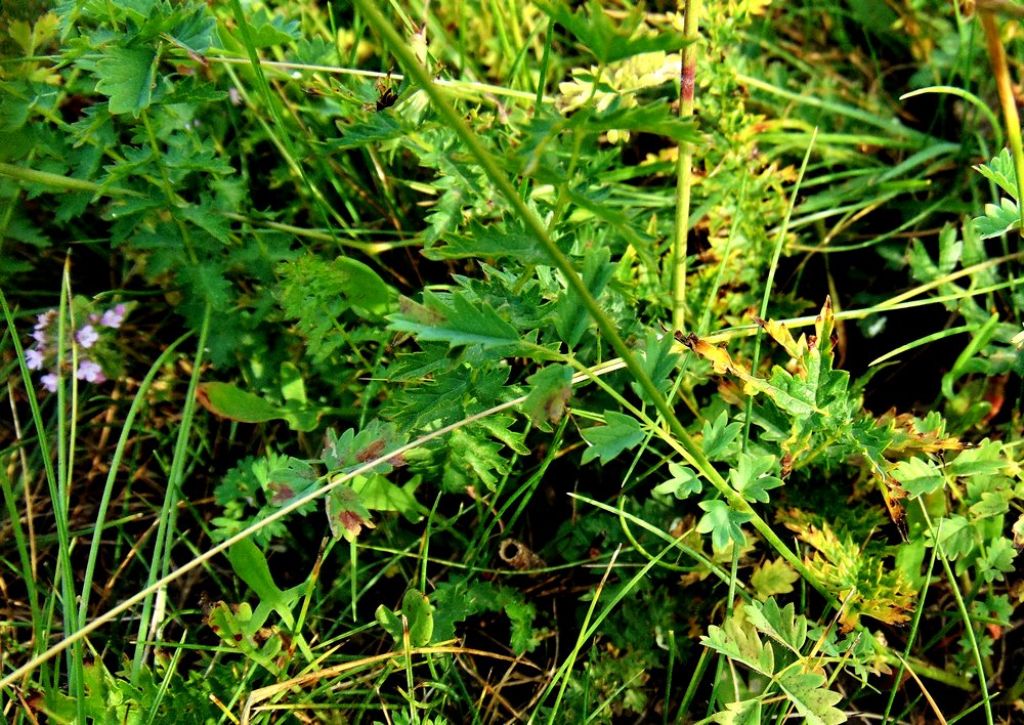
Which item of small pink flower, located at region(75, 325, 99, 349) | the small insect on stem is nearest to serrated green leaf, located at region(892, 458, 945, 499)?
the small insect on stem

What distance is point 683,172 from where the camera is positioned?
151 cm

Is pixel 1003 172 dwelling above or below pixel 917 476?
above

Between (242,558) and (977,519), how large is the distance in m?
1.35

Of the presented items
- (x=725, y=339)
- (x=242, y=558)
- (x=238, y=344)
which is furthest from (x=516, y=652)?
(x=238, y=344)

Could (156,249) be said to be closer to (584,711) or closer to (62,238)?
(62,238)

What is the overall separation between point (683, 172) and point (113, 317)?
1.31m

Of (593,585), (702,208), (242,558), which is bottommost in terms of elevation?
(593,585)

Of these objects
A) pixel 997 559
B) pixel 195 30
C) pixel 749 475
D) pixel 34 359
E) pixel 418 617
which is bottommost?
pixel 418 617

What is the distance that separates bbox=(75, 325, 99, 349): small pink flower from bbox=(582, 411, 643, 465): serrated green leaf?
128 cm

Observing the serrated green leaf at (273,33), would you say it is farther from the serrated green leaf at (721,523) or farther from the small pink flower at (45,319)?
the serrated green leaf at (721,523)

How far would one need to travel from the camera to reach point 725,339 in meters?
1.64

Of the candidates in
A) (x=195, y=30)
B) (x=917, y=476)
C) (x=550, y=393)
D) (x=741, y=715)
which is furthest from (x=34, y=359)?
(x=917, y=476)

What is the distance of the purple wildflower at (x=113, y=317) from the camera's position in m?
1.96

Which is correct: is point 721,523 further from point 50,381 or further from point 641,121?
point 50,381
